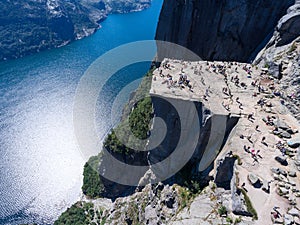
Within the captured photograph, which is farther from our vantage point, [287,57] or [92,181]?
[92,181]

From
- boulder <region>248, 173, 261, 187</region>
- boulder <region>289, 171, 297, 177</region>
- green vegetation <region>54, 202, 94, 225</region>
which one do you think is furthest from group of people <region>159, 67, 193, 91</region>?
green vegetation <region>54, 202, 94, 225</region>

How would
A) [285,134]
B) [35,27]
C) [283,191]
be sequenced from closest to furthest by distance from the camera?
[283,191] < [285,134] < [35,27]

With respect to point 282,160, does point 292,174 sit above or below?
below

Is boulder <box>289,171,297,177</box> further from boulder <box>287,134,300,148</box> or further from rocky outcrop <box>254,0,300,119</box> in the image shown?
rocky outcrop <box>254,0,300,119</box>

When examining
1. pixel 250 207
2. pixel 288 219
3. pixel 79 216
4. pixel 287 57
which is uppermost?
pixel 287 57

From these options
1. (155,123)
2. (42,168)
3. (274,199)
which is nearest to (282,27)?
(155,123)

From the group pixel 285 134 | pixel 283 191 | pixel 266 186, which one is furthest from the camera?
pixel 285 134

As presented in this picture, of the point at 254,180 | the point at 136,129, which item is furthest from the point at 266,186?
the point at 136,129

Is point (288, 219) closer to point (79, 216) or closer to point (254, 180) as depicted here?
point (254, 180)
